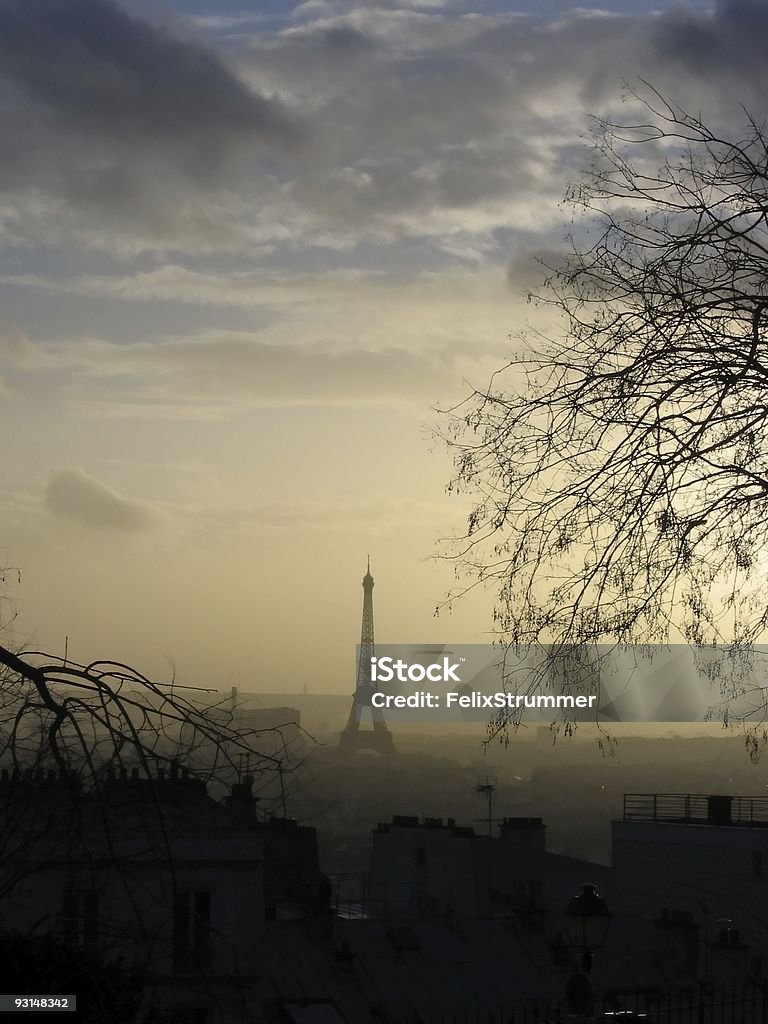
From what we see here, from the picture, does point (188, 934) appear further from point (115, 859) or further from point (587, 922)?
point (587, 922)

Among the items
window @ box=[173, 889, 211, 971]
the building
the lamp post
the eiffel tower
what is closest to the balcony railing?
the lamp post

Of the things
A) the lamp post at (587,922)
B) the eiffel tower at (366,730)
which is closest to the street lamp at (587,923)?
the lamp post at (587,922)

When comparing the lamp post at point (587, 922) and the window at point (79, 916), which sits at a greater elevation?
the window at point (79, 916)

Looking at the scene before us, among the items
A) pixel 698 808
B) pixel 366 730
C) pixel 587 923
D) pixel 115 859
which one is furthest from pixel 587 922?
pixel 366 730

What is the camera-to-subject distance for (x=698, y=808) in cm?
2616

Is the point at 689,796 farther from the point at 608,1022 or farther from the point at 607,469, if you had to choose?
the point at 607,469

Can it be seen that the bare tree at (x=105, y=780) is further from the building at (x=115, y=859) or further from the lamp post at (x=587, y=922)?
the lamp post at (x=587, y=922)

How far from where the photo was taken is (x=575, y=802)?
221 ft

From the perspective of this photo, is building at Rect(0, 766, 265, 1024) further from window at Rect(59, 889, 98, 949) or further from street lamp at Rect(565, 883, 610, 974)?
street lamp at Rect(565, 883, 610, 974)

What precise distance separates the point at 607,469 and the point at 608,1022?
457 cm

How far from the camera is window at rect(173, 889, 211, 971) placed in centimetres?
549

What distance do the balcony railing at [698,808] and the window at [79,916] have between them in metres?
19.6

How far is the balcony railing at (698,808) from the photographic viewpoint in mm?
25328

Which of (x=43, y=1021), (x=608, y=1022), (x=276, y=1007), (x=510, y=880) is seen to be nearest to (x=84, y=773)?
(x=43, y=1021)
